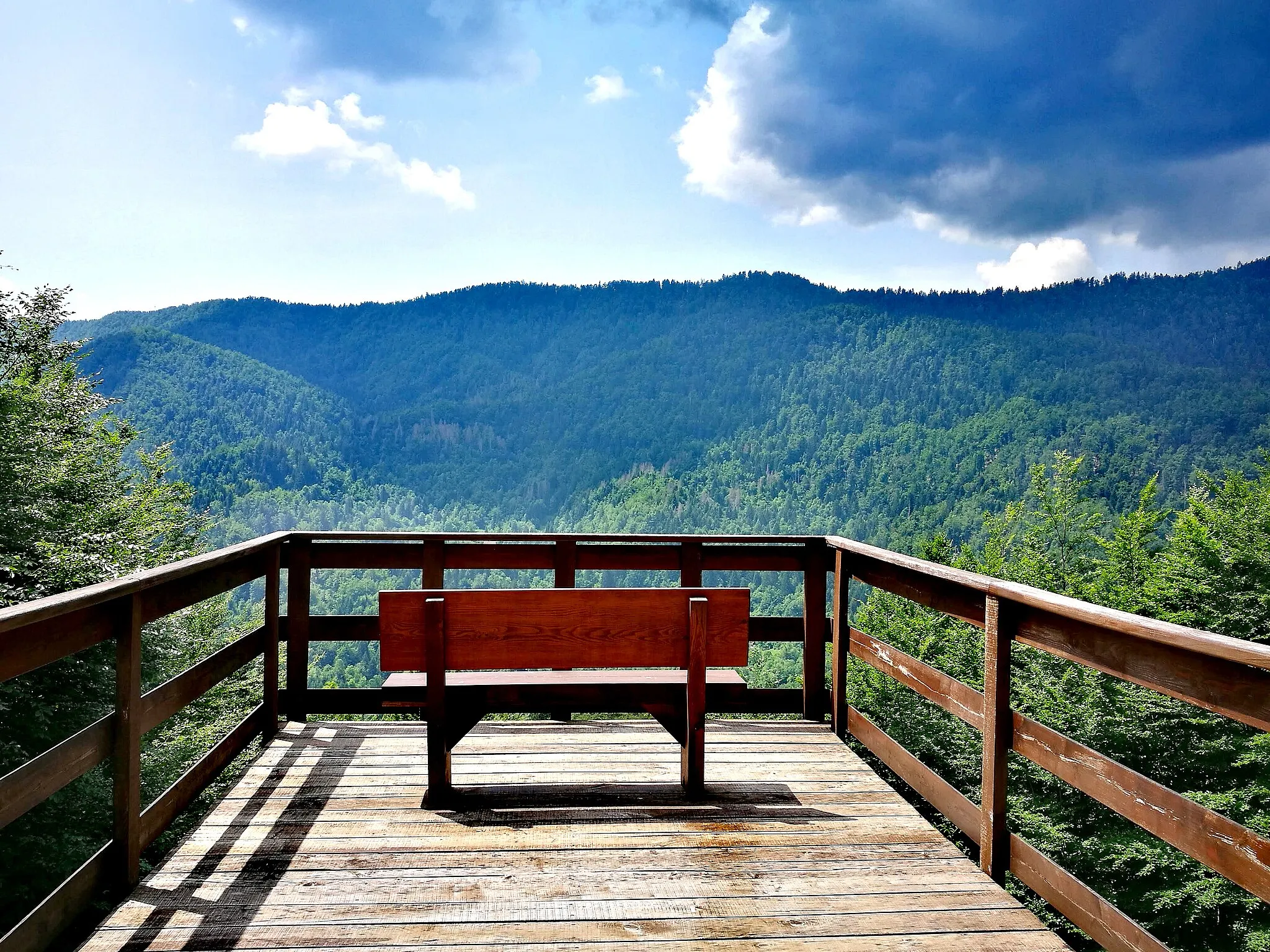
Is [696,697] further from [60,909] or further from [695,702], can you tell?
[60,909]

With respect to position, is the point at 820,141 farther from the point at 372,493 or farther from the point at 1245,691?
the point at 372,493

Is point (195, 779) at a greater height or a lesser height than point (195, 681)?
lesser

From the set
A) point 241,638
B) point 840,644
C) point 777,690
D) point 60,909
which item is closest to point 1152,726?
point 777,690

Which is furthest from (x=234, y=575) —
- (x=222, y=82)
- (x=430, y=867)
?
(x=222, y=82)

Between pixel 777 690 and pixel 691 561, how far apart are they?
88cm

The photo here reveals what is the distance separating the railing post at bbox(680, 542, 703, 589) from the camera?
4133 millimetres

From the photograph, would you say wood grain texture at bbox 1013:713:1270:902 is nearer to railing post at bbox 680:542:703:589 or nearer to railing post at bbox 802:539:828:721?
railing post at bbox 802:539:828:721

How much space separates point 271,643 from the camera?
12.7ft

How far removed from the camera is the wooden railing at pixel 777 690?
1.69 metres

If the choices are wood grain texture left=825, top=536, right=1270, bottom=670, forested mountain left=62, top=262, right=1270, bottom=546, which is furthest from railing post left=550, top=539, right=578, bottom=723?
forested mountain left=62, top=262, right=1270, bottom=546

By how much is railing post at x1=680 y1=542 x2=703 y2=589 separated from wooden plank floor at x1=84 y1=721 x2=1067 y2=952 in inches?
36.9

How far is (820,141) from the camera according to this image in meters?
41.0

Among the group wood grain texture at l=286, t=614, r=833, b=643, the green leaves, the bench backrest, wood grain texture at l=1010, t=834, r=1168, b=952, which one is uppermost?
the bench backrest

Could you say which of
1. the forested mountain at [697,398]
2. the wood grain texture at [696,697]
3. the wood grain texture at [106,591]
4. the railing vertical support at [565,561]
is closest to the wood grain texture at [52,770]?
the wood grain texture at [106,591]
